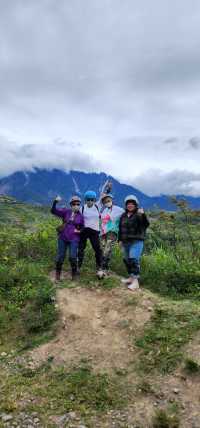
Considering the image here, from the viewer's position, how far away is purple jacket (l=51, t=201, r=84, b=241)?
1012 centimetres

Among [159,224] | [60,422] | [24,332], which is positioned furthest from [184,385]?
[159,224]

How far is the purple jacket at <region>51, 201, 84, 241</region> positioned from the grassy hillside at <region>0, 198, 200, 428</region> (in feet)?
3.52

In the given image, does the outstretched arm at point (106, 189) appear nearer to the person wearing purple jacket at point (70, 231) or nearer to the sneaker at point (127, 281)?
the person wearing purple jacket at point (70, 231)

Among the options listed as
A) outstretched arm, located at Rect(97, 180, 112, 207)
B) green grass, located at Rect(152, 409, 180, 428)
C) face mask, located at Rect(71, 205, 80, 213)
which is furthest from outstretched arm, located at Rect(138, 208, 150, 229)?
green grass, located at Rect(152, 409, 180, 428)

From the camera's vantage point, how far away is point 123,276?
10.4 m

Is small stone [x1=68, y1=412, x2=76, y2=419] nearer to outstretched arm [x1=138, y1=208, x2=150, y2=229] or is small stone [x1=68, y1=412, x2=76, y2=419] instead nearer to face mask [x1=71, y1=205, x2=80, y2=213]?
outstretched arm [x1=138, y1=208, x2=150, y2=229]

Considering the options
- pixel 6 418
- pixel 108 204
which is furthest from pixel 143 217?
pixel 6 418

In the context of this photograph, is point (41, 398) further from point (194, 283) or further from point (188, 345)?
point (194, 283)

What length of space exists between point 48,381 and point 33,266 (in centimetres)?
445

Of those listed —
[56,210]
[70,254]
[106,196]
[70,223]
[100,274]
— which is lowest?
[100,274]

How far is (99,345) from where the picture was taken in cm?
706

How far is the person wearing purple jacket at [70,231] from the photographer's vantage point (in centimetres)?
996

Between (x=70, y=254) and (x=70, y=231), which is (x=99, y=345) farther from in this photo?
(x=70, y=231)

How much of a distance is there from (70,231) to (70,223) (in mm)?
209
